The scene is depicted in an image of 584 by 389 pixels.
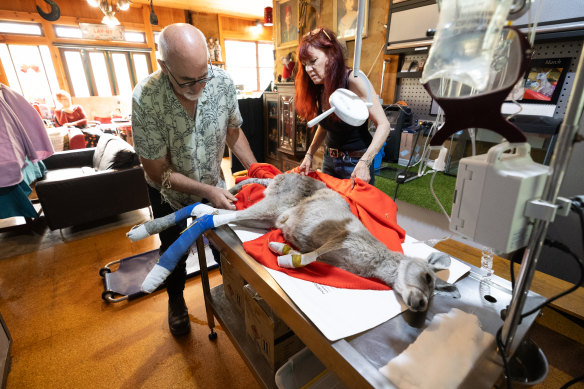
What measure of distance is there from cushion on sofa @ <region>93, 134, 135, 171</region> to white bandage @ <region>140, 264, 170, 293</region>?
2614 millimetres

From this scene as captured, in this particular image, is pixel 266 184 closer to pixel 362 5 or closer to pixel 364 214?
pixel 364 214

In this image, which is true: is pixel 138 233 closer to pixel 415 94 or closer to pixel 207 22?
pixel 415 94

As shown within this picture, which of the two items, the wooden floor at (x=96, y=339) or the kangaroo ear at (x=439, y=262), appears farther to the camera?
the wooden floor at (x=96, y=339)

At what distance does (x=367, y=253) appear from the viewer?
37.7 inches

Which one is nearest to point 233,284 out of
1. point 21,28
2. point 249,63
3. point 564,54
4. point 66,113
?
point 564,54

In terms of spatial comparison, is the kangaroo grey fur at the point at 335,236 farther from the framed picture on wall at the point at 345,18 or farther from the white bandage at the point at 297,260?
the framed picture on wall at the point at 345,18

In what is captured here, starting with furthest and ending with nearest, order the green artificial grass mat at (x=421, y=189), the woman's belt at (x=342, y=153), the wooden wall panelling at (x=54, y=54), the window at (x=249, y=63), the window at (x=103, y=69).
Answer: the window at (x=249, y=63) < the window at (x=103, y=69) < the wooden wall panelling at (x=54, y=54) < the green artificial grass mat at (x=421, y=189) < the woman's belt at (x=342, y=153)

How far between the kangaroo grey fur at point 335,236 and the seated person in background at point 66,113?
625cm

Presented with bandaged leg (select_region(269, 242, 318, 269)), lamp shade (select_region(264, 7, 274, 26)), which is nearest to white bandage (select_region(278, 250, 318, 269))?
bandaged leg (select_region(269, 242, 318, 269))

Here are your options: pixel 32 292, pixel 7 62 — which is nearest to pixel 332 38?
pixel 32 292

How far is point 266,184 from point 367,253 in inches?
29.1

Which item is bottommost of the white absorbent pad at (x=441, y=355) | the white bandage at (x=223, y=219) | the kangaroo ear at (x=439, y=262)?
the white absorbent pad at (x=441, y=355)

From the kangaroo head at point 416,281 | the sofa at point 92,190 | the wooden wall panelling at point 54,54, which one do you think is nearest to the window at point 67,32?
the wooden wall panelling at point 54,54

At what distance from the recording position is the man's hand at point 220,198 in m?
1.37
